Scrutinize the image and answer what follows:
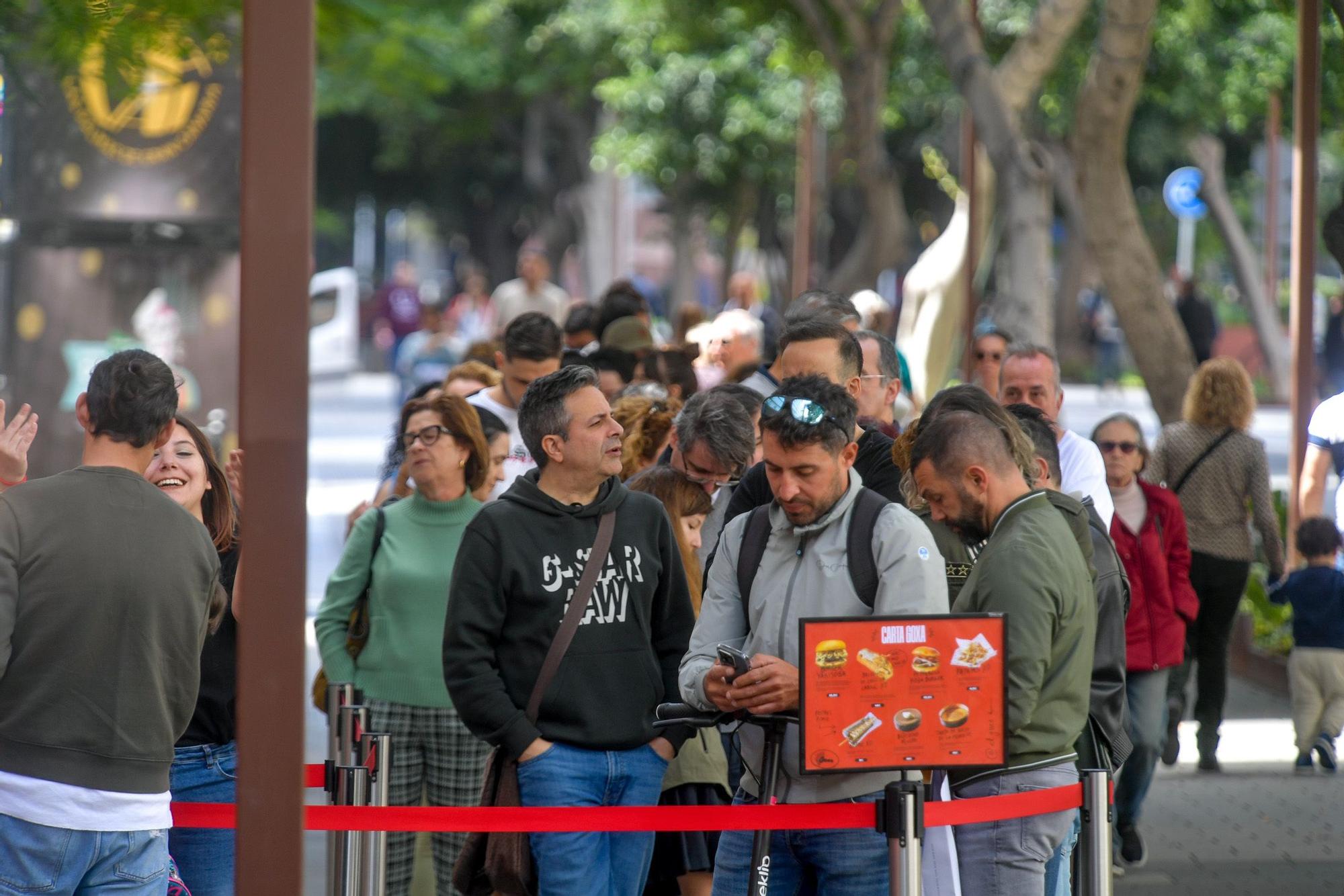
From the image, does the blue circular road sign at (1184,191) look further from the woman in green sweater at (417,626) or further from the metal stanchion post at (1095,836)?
the metal stanchion post at (1095,836)

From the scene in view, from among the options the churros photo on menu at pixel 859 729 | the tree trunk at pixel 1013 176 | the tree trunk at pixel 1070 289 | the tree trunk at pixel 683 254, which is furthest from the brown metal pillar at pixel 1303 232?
the tree trunk at pixel 683 254

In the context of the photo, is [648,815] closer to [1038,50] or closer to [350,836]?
[350,836]

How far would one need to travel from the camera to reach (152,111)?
13.4 m

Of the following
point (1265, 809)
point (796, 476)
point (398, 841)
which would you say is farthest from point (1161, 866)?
point (796, 476)

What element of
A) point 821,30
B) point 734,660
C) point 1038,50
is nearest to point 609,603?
point 734,660

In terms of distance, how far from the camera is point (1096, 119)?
12.4m

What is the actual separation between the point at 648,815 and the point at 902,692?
96cm

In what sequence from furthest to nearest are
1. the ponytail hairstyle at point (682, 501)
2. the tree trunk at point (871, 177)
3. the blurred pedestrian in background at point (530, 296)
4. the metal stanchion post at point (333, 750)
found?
the tree trunk at point (871, 177), the blurred pedestrian in background at point (530, 296), the ponytail hairstyle at point (682, 501), the metal stanchion post at point (333, 750)

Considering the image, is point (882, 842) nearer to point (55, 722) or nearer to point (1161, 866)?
point (55, 722)

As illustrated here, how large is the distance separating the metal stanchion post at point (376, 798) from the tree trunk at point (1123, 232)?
8.08 m

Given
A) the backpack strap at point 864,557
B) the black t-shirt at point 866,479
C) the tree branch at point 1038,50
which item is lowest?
the backpack strap at point 864,557

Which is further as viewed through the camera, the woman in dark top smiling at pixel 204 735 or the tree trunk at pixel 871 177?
the tree trunk at pixel 871 177

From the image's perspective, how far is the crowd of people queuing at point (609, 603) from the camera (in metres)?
3.99

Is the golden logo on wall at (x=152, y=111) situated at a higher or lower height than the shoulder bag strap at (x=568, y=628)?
higher
